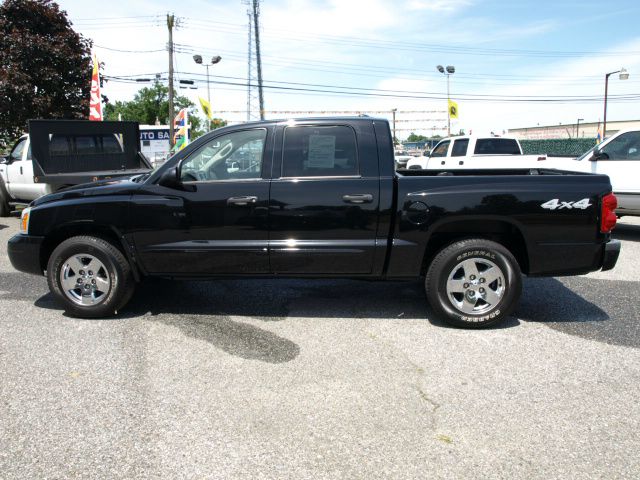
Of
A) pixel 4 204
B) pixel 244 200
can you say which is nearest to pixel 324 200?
pixel 244 200

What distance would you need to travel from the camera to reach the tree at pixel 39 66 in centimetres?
1459

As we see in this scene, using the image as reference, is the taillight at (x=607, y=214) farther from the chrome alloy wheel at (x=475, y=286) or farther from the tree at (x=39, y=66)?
the tree at (x=39, y=66)

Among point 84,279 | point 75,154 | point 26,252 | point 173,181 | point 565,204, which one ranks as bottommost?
point 84,279

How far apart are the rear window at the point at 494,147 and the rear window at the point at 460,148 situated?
324mm

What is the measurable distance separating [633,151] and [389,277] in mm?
6788

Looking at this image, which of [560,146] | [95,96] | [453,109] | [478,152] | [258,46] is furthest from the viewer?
[258,46]

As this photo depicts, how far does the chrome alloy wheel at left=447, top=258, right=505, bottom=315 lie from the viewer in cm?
472

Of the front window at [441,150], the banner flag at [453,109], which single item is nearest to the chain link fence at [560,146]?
the banner flag at [453,109]

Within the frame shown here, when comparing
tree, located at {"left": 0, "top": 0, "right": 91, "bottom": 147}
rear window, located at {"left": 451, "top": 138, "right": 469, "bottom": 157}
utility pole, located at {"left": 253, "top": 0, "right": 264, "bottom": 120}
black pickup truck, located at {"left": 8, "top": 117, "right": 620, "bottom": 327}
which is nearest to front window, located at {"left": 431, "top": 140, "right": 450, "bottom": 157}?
rear window, located at {"left": 451, "top": 138, "right": 469, "bottom": 157}

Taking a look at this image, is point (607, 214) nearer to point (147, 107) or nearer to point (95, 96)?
point (95, 96)

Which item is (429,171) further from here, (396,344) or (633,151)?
(633,151)

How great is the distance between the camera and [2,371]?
3.90 meters

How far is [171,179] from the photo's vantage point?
475cm

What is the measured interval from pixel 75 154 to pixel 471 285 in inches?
322
